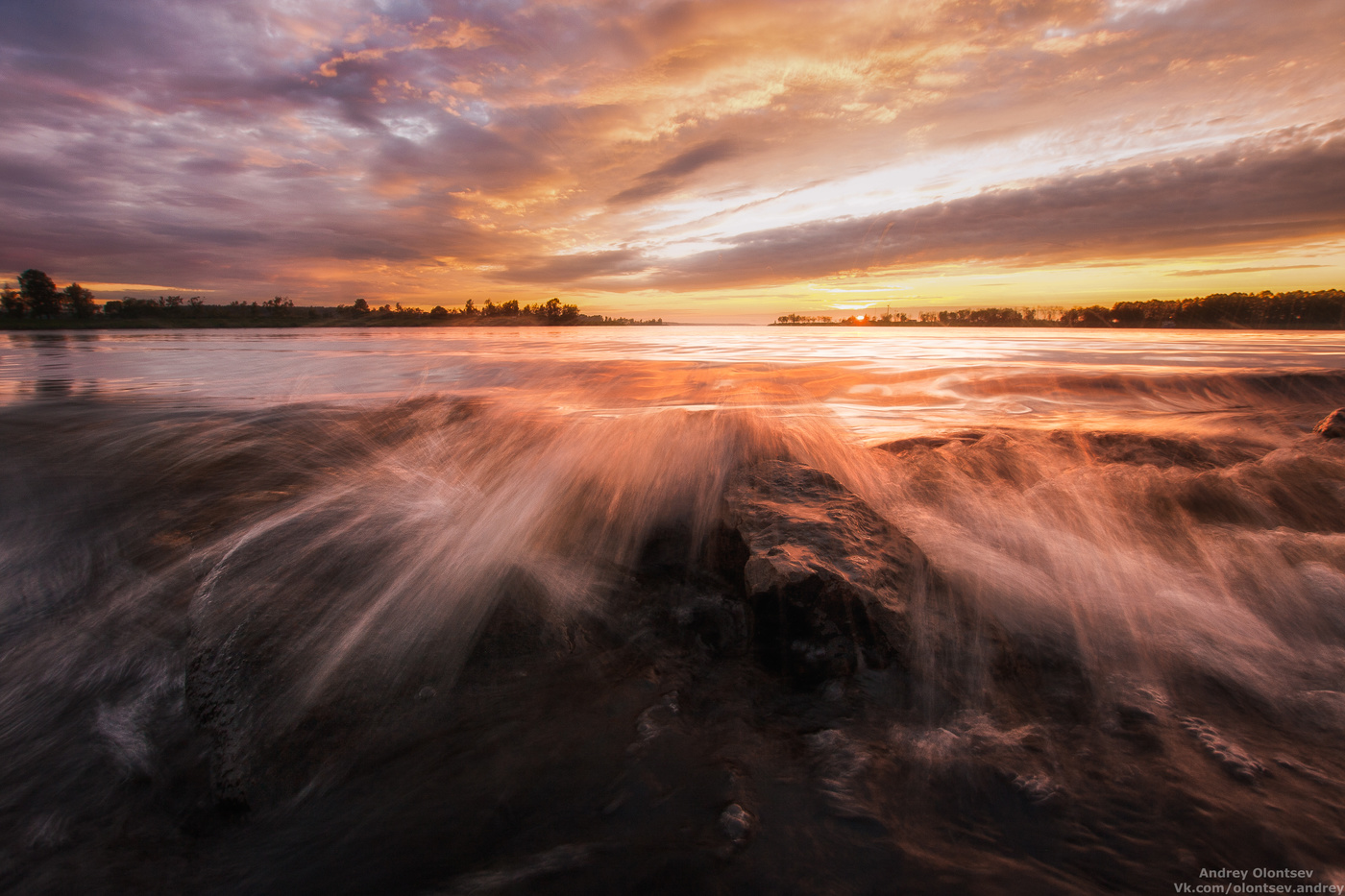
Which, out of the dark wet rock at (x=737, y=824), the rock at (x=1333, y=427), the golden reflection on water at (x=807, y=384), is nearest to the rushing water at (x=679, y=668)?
the dark wet rock at (x=737, y=824)

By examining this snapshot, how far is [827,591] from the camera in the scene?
2.59m

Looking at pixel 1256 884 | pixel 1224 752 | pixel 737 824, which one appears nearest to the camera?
pixel 1256 884

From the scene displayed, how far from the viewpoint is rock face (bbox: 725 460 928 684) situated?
2.56 metres

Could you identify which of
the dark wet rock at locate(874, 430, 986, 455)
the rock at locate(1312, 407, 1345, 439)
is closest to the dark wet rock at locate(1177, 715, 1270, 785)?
the dark wet rock at locate(874, 430, 986, 455)

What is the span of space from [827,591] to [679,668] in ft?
2.91

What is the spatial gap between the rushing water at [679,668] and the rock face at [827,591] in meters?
0.02

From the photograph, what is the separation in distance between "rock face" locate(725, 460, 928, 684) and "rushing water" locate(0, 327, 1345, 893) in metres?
0.02

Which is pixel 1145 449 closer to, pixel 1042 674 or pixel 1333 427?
pixel 1333 427

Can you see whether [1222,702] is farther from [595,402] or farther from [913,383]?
[913,383]

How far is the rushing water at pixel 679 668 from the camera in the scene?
1.78m

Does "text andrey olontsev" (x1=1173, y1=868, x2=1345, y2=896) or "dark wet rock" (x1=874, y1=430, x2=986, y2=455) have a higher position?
"dark wet rock" (x1=874, y1=430, x2=986, y2=455)

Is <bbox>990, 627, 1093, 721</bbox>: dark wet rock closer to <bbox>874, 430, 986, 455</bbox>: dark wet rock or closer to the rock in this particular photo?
<bbox>874, 430, 986, 455</bbox>: dark wet rock

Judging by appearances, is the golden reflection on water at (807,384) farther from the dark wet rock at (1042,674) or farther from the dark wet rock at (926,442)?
the dark wet rock at (1042,674)

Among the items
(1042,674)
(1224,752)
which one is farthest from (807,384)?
(1224,752)
